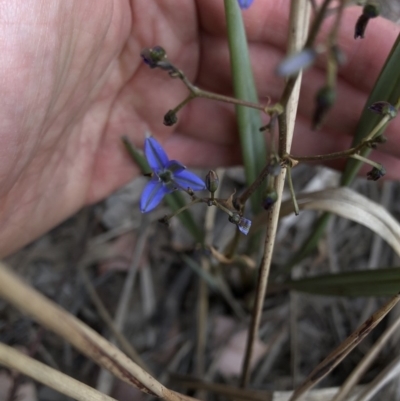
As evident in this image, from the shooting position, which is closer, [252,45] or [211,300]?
[252,45]

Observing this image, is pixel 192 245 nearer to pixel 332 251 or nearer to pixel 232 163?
pixel 232 163

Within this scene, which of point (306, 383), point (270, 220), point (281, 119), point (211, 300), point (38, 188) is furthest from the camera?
point (211, 300)

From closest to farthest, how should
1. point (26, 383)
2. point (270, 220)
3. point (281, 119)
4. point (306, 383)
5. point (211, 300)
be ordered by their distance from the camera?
point (281, 119), point (270, 220), point (306, 383), point (26, 383), point (211, 300)

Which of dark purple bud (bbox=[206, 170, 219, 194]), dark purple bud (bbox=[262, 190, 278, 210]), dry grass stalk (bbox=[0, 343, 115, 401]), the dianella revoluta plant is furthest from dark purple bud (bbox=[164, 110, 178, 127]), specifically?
dry grass stalk (bbox=[0, 343, 115, 401])

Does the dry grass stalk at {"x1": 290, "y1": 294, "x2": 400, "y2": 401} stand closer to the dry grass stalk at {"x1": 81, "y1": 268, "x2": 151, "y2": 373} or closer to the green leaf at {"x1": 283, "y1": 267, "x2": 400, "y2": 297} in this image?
the green leaf at {"x1": 283, "y1": 267, "x2": 400, "y2": 297}

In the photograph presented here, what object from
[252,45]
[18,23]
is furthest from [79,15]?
[252,45]

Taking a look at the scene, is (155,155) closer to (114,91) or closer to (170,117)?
(170,117)
